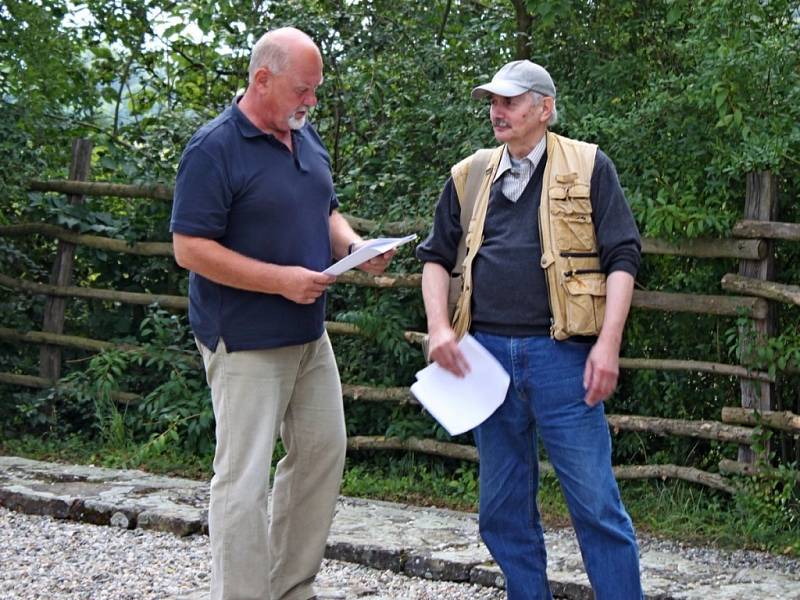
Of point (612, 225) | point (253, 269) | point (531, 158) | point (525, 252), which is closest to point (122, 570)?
point (253, 269)

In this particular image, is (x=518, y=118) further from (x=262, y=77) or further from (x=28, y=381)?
(x=28, y=381)

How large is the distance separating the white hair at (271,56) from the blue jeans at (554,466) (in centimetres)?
102

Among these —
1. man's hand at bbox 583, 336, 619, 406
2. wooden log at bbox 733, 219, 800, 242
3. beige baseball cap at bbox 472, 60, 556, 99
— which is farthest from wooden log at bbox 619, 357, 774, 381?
beige baseball cap at bbox 472, 60, 556, 99

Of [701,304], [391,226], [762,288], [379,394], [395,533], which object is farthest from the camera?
[379,394]

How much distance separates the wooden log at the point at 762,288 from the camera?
5.85 meters

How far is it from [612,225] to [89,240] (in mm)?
5352

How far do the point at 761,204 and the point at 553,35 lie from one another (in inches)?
75.4

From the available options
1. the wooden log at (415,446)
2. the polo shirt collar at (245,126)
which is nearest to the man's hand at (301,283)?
the polo shirt collar at (245,126)

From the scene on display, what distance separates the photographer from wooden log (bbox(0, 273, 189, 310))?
812 centimetres

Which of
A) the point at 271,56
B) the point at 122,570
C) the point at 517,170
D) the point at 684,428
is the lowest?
the point at 122,570

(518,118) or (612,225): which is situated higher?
(518,118)

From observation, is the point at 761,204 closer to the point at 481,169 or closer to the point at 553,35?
the point at 553,35

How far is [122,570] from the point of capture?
548 cm

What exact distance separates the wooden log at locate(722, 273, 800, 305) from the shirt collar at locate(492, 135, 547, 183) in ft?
7.66
